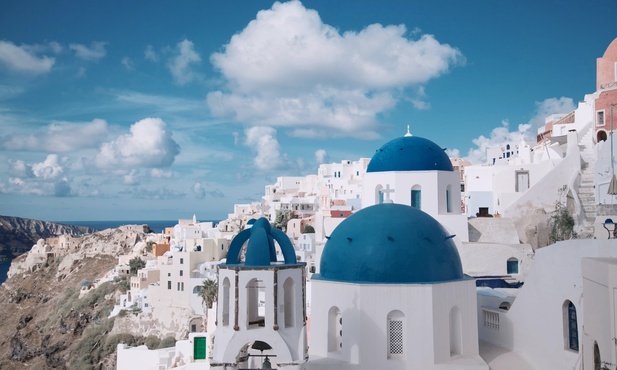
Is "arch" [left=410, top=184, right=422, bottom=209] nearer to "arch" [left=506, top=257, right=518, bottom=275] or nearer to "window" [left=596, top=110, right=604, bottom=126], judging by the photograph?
"arch" [left=506, top=257, right=518, bottom=275]

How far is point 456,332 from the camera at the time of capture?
13.6m

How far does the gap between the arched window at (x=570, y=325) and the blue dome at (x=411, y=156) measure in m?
9.44

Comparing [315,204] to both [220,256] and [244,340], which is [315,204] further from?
[244,340]

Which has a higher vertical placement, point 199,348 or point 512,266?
point 512,266

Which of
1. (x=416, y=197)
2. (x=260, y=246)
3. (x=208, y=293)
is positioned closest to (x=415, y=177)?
(x=416, y=197)

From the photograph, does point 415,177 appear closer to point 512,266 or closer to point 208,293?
point 512,266

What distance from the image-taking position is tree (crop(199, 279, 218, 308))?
4112 centimetres

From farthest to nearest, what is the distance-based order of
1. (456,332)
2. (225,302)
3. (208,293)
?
(208,293)
(456,332)
(225,302)

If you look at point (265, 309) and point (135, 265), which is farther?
point (135, 265)

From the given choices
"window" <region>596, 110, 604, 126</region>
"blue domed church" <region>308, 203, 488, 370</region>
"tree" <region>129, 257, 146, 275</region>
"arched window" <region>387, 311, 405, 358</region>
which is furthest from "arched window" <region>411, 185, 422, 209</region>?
"tree" <region>129, 257, 146, 275</region>

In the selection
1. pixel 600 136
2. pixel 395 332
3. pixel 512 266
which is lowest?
pixel 395 332

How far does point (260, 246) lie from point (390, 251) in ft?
11.0

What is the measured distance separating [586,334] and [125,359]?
77.3 ft

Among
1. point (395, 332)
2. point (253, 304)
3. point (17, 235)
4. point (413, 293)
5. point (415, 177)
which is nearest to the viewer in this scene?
point (253, 304)
